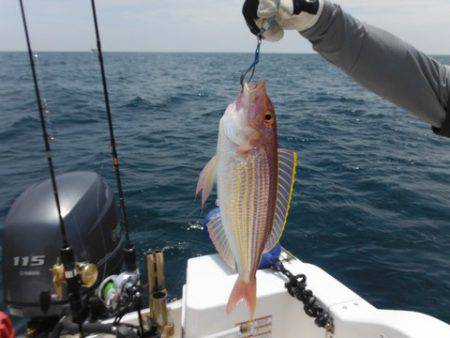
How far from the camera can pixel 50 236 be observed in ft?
12.0

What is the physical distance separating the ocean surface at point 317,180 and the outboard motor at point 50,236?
0.70 m

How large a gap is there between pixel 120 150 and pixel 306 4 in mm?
10292

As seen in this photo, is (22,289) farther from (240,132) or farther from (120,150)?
(120,150)

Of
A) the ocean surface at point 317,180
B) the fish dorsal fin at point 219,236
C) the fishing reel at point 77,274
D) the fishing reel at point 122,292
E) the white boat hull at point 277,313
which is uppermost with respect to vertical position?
the fish dorsal fin at point 219,236

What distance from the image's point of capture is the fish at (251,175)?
71.2 inches

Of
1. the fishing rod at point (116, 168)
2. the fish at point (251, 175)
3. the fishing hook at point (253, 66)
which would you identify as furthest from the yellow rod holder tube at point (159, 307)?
the fishing hook at point (253, 66)

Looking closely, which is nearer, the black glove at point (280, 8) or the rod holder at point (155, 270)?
the black glove at point (280, 8)

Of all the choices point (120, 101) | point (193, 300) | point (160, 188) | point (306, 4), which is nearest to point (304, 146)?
point (160, 188)

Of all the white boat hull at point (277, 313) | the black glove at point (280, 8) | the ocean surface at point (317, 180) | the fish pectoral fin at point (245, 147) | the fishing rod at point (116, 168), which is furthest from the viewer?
the ocean surface at point (317, 180)

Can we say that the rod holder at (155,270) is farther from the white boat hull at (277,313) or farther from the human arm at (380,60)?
the human arm at (380,60)

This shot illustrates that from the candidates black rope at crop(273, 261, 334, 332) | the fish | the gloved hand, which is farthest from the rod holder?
the gloved hand

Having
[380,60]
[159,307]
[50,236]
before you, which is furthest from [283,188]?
[50,236]

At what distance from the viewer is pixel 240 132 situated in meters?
1.81

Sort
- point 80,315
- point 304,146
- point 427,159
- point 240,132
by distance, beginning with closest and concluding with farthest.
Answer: point 240,132 → point 80,315 → point 427,159 → point 304,146
